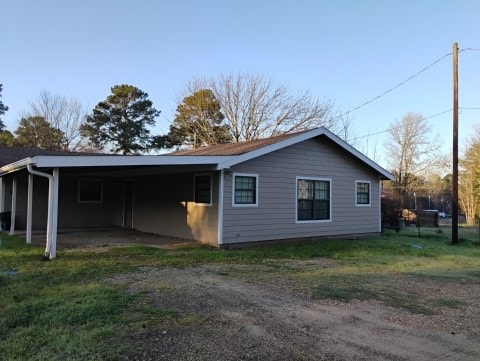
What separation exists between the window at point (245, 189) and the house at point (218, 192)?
0.03m

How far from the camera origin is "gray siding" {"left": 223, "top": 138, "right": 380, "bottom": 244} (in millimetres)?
12092

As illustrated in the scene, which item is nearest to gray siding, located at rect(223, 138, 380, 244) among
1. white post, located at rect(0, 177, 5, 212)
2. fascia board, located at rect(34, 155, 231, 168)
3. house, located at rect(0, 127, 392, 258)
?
house, located at rect(0, 127, 392, 258)

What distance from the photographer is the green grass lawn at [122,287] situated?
4.36 metres

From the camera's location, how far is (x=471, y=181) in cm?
3312

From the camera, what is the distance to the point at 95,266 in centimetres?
839

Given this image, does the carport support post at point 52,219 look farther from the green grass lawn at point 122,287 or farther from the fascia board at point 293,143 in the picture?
the fascia board at point 293,143

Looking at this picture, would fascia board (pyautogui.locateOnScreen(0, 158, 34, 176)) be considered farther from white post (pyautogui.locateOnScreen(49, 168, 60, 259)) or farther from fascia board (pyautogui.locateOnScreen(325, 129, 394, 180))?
fascia board (pyautogui.locateOnScreen(325, 129, 394, 180))

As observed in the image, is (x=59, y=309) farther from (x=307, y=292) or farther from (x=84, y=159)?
(x=84, y=159)

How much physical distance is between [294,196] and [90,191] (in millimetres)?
8825

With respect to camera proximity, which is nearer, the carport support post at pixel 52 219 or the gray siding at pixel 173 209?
the carport support post at pixel 52 219

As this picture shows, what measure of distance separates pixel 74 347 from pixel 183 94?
107 feet

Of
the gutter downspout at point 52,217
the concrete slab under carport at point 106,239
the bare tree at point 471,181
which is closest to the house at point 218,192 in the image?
the gutter downspout at point 52,217

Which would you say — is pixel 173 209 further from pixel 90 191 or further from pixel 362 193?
pixel 362 193

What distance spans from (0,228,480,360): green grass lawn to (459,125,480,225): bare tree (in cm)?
2125
